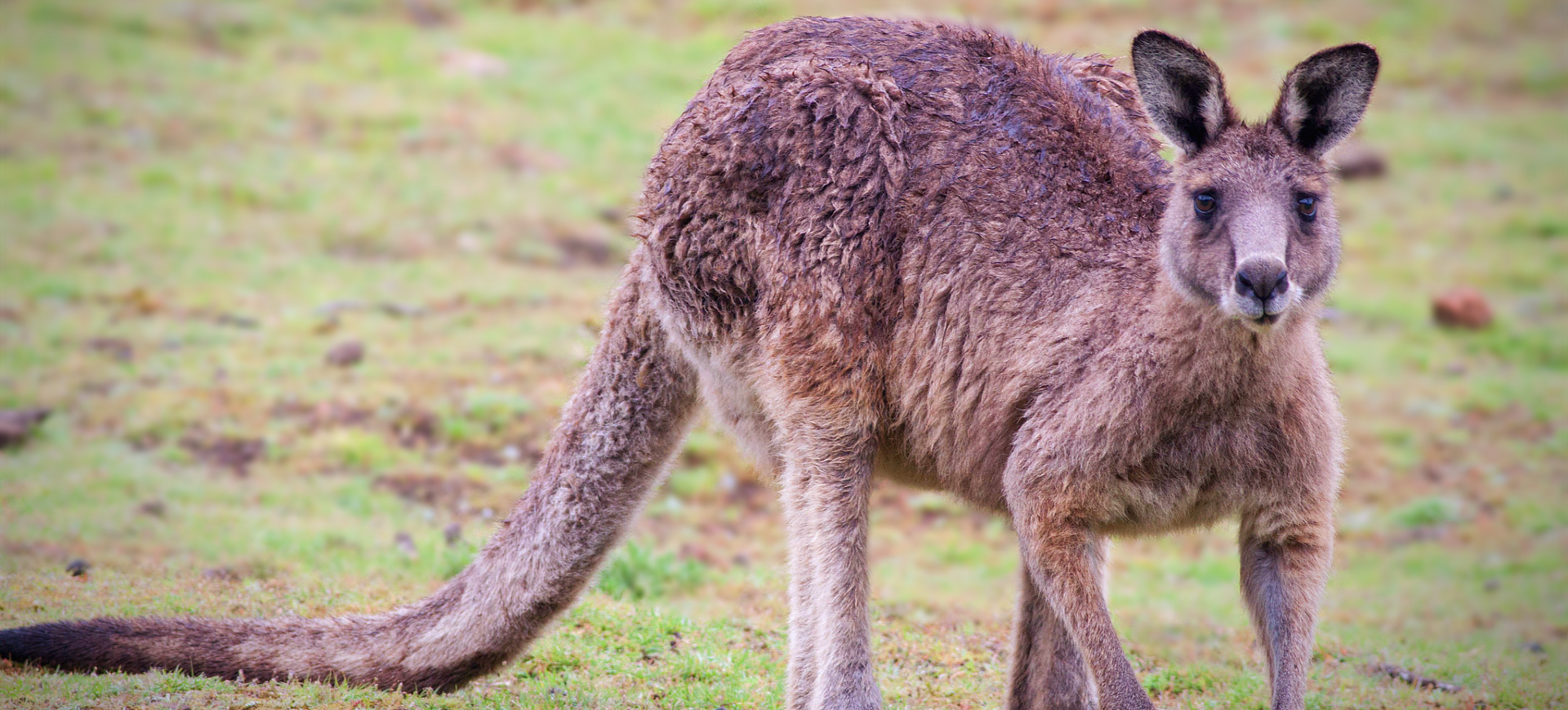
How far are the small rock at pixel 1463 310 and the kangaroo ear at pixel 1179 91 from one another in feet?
30.6

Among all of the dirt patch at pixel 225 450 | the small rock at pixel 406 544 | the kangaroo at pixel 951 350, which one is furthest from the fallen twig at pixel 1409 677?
the dirt patch at pixel 225 450

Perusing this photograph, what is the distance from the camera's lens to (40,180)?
14.2 meters

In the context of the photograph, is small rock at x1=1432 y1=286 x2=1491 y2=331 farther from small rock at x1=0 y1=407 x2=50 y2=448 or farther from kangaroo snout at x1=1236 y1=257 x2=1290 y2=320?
small rock at x1=0 y1=407 x2=50 y2=448

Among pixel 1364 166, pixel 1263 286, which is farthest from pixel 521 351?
pixel 1364 166

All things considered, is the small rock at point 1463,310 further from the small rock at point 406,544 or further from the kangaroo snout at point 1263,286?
the kangaroo snout at point 1263,286

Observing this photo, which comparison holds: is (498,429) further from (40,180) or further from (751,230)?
Result: (40,180)

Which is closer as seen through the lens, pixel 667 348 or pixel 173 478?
pixel 667 348

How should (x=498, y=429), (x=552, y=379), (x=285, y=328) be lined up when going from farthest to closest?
1. (x=285, y=328)
2. (x=552, y=379)
3. (x=498, y=429)

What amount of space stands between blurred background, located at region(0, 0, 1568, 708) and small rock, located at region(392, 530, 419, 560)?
1.6 inches

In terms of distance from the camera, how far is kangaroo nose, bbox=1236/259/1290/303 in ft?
14.2

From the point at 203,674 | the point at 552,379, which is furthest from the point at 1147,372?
the point at 552,379

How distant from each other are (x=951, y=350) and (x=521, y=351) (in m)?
6.39

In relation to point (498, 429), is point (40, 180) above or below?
above

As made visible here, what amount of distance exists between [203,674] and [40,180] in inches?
407
